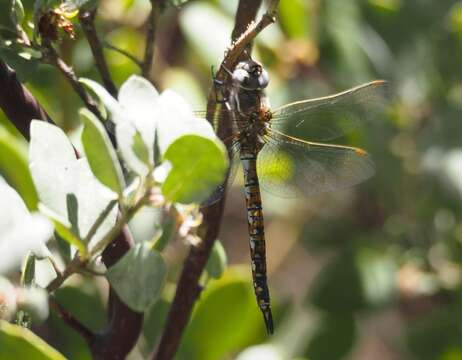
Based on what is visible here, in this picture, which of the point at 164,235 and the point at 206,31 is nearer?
the point at 164,235

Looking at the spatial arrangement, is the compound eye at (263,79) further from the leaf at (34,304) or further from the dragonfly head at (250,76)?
the leaf at (34,304)

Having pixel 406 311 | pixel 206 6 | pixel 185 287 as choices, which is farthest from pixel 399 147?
pixel 185 287

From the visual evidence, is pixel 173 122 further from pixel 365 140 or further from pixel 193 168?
pixel 365 140

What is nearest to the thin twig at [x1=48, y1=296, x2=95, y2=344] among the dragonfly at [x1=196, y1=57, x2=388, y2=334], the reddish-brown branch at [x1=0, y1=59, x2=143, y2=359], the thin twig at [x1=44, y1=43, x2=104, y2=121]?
the reddish-brown branch at [x1=0, y1=59, x2=143, y2=359]

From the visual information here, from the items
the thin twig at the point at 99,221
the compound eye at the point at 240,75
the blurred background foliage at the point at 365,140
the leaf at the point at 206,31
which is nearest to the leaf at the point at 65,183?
the thin twig at the point at 99,221

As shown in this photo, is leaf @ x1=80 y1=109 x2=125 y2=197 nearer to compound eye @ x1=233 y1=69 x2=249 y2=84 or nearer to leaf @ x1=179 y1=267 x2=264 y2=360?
compound eye @ x1=233 y1=69 x2=249 y2=84

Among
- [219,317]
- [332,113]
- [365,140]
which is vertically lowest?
[219,317]

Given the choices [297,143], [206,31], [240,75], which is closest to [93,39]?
[240,75]
